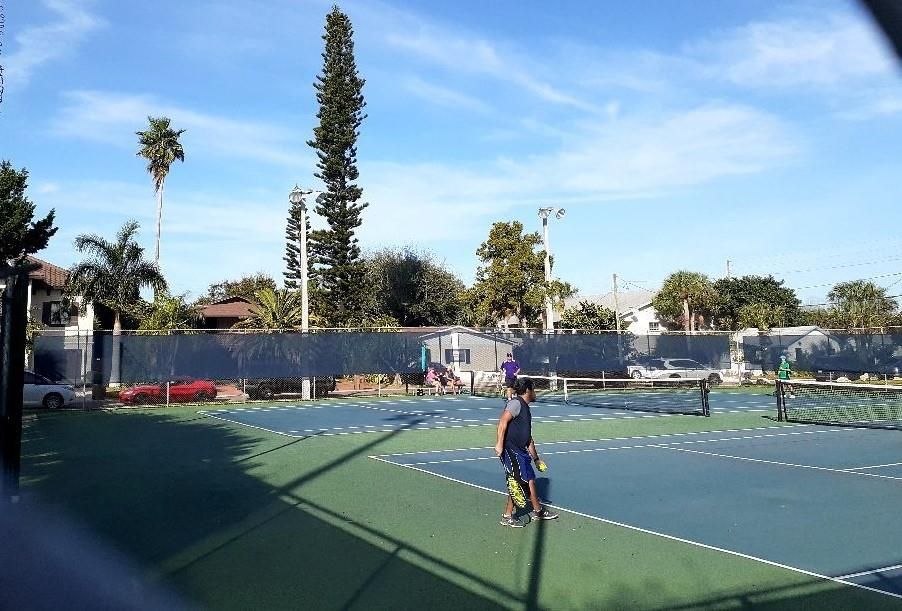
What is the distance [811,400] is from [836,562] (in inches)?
836

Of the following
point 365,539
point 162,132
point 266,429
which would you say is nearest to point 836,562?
point 365,539

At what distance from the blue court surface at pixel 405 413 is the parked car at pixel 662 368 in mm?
4754

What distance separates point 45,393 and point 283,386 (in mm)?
8173

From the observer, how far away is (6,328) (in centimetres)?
590

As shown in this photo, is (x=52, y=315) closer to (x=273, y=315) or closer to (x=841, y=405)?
(x=273, y=315)

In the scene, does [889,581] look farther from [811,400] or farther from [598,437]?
[811,400]

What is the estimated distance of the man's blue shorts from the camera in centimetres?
827

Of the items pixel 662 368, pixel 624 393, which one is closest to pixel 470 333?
pixel 624 393

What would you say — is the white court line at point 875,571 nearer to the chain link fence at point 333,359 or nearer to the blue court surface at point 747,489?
the blue court surface at point 747,489

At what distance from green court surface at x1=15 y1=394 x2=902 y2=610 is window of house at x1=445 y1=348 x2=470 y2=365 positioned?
730 inches

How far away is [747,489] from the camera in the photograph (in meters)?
10.2

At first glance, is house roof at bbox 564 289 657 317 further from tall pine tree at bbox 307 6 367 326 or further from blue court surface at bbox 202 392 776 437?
blue court surface at bbox 202 392 776 437

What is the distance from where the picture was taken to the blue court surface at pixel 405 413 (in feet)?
61.3

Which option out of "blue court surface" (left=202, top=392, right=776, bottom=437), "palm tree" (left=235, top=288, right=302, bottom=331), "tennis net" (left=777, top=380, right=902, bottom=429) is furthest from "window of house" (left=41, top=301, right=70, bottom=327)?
"tennis net" (left=777, top=380, right=902, bottom=429)
